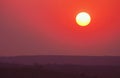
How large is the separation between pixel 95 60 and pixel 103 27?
192 millimetres

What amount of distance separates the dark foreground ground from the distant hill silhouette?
5 centimetres

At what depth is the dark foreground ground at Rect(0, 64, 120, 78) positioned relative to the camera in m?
1.19

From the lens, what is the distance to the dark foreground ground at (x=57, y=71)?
1.19 m

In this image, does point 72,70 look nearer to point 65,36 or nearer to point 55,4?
point 65,36

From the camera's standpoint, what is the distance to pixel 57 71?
1.21 m

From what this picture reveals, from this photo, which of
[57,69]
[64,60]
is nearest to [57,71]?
[57,69]

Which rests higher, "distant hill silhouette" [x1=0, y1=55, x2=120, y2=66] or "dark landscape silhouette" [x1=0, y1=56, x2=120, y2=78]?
"distant hill silhouette" [x1=0, y1=55, x2=120, y2=66]

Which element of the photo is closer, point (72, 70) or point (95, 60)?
point (72, 70)

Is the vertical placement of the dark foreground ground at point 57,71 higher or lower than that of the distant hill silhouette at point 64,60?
lower

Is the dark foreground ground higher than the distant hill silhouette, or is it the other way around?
the distant hill silhouette

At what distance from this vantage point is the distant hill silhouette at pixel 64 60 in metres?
1.29

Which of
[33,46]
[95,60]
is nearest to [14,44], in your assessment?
[33,46]

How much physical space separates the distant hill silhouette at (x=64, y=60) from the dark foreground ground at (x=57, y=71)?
0.16ft

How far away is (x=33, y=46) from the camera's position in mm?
1419
